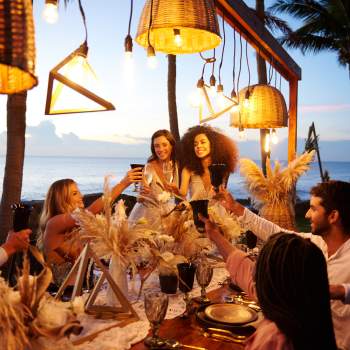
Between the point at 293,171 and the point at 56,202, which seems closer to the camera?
the point at 56,202

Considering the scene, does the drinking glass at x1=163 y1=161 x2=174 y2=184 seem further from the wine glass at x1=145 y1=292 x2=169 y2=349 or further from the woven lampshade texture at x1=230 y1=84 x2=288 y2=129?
the wine glass at x1=145 y1=292 x2=169 y2=349

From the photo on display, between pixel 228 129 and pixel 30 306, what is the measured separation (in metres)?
3.41

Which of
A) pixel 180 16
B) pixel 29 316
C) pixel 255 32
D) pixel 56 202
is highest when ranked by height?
pixel 255 32

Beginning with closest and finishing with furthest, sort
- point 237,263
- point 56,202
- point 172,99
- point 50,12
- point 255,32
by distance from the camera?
point 50,12 → point 237,263 → point 56,202 → point 255,32 → point 172,99

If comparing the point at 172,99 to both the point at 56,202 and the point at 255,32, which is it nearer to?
the point at 255,32

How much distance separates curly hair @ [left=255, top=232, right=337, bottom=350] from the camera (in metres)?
1.22

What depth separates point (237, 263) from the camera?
6.04 ft

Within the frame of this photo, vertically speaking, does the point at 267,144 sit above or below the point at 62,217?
above

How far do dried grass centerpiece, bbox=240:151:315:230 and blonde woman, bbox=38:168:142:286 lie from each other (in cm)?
157

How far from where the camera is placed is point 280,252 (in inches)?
49.3

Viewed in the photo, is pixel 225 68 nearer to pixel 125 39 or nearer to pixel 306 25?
pixel 125 39

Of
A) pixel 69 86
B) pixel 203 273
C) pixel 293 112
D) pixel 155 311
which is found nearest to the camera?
pixel 155 311

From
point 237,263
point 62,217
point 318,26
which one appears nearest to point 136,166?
point 62,217

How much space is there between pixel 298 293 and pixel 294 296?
14 mm
